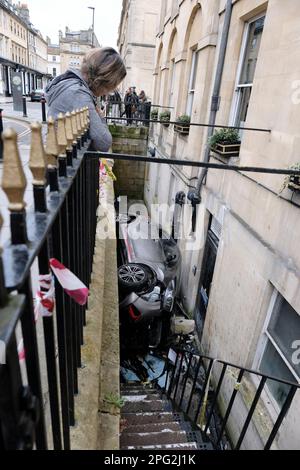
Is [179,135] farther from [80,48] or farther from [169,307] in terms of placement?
[80,48]

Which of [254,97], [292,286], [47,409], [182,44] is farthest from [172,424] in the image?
[182,44]

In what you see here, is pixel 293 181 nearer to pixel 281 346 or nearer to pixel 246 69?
pixel 281 346

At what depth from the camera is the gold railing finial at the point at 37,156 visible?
836 millimetres

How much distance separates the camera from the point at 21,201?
0.73m

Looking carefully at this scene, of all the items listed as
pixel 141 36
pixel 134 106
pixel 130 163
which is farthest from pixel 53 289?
pixel 141 36

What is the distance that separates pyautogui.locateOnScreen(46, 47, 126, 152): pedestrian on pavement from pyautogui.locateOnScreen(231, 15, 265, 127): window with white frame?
3.54m

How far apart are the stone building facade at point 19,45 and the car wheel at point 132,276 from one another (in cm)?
2495

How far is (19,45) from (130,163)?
153 feet

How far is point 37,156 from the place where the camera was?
854 millimetres

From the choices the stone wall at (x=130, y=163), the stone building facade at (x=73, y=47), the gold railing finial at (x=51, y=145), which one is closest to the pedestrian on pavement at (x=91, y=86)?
the gold railing finial at (x=51, y=145)

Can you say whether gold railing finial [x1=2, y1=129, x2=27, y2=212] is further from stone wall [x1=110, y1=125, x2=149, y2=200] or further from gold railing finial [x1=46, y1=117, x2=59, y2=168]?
stone wall [x1=110, y1=125, x2=149, y2=200]

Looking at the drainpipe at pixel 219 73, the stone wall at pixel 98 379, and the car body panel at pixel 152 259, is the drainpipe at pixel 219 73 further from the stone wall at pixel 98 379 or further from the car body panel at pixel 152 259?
the stone wall at pixel 98 379

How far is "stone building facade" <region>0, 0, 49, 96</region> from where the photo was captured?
32237mm

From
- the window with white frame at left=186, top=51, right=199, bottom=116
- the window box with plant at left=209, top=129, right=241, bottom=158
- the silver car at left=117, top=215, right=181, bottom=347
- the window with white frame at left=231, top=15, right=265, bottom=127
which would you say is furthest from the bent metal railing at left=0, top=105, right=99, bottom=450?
the window with white frame at left=186, top=51, right=199, bottom=116
